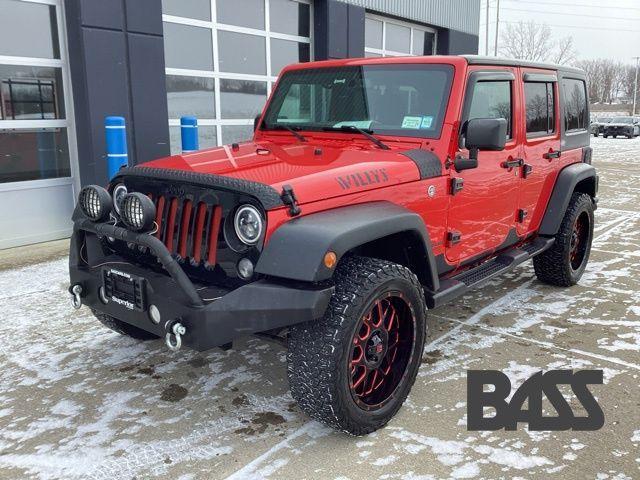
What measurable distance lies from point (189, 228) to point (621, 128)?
34.0 m

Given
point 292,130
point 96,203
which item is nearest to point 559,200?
point 292,130

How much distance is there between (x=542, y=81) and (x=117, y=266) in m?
3.48

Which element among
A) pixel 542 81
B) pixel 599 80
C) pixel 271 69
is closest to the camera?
pixel 542 81

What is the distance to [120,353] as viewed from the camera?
3.88 meters

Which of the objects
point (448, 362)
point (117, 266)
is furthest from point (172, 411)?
point (448, 362)

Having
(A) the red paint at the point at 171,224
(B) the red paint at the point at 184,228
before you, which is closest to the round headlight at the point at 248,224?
(B) the red paint at the point at 184,228

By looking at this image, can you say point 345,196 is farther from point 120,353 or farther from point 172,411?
point 120,353

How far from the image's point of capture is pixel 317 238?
2.54 m

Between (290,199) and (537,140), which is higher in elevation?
(537,140)

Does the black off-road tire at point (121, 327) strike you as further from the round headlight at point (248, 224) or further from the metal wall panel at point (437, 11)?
the metal wall panel at point (437, 11)

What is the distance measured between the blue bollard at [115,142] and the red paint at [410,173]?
10.7 feet

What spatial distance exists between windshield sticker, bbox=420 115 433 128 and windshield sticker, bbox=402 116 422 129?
2cm

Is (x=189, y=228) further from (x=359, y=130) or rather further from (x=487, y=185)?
(x=487, y=185)

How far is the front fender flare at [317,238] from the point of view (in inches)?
97.7
